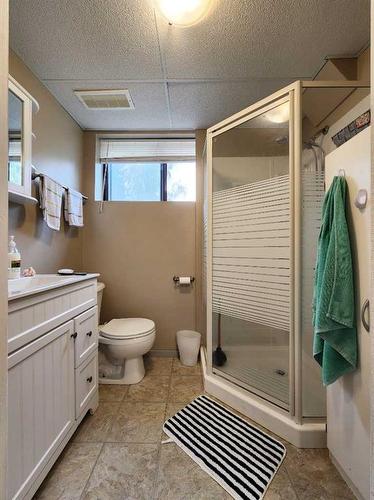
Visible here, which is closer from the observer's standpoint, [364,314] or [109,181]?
[364,314]

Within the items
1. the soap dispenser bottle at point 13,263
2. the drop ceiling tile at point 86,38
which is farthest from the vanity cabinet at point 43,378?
the drop ceiling tile at point 86,38

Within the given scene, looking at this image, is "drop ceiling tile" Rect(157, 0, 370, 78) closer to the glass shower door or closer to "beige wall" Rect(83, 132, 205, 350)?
the glass shower door

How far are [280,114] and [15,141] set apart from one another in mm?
1610

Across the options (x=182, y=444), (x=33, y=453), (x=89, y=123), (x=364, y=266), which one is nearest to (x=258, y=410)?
(x=182, y=444)

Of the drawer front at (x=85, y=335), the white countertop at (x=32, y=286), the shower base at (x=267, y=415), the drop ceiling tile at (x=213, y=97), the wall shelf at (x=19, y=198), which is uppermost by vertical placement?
the drop ceiling tile at (x=213, y=97)

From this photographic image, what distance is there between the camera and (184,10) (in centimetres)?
126

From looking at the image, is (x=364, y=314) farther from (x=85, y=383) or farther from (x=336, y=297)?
(x=85, y=383)

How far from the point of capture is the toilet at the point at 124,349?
1911mm

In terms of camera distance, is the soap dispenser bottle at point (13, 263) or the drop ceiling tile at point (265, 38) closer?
the drop ceiling tile at point (265, 38)

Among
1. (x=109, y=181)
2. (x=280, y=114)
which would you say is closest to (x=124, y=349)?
(x=109, y=181)

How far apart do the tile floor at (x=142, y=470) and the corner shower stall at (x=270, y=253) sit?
20 centimetres

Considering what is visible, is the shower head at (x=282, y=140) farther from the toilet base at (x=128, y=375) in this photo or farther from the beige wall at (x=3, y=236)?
the toilet base at (x=128, y=375)

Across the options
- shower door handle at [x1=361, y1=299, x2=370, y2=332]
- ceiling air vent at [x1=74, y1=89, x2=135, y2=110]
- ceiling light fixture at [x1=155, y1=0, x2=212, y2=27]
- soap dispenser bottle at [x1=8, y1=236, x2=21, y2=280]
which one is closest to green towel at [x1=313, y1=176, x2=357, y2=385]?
shower door handle at [x1=361, y1=299, x2=370, y2=332]

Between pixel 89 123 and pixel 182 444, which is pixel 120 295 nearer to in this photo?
pixel 182 444
